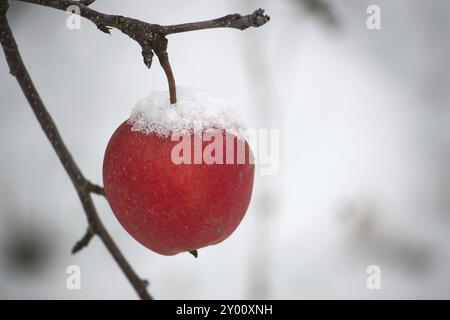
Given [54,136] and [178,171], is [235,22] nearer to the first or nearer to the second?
[178,171]

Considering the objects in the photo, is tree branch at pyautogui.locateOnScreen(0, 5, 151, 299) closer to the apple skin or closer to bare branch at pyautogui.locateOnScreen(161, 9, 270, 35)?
the apple skin

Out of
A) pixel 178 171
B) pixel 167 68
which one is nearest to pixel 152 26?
pixel 167 68

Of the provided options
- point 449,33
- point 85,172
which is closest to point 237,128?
point 85,172

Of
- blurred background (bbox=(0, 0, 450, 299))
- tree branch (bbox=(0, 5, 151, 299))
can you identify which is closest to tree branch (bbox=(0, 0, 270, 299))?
tree branch (bbox=(0, 5, 151, 299))

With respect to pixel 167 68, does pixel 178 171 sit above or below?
Result: below

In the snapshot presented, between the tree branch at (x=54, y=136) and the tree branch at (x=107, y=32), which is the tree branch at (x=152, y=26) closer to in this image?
the tree branch at (x=107, y=32)

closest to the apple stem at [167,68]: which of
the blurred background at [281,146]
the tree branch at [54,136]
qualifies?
the tree branch at [54,136]

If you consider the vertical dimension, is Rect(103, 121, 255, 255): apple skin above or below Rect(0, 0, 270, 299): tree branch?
below
